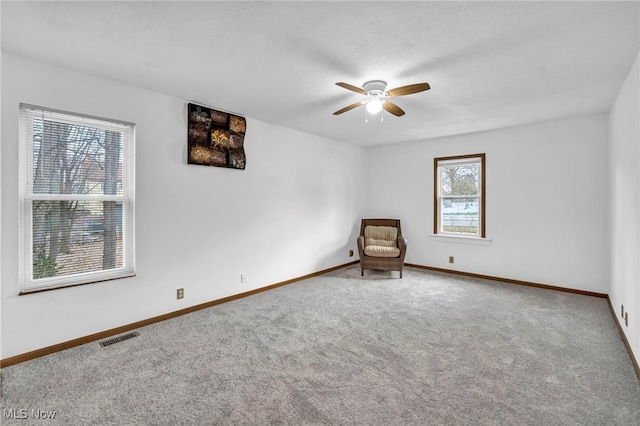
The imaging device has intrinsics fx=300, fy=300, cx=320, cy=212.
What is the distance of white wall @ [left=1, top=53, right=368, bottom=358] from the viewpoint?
2.40 meters

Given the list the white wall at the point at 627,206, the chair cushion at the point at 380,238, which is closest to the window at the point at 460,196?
the chair cushion at the point at 380,238

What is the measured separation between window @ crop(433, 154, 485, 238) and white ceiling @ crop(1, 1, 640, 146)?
1713 mm

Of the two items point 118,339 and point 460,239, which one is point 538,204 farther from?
point 118,339

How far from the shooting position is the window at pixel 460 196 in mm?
5023

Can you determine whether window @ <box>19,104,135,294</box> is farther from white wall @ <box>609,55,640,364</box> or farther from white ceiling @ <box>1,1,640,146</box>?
white wall @ <box>609,55,640,364</box>

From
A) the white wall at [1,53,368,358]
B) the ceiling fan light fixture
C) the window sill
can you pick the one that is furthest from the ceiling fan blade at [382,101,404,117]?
the window sill

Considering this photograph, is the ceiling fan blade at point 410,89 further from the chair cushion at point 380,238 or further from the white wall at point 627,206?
the chair cushion at point 380,238

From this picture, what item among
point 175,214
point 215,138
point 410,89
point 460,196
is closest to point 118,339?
point 175,214

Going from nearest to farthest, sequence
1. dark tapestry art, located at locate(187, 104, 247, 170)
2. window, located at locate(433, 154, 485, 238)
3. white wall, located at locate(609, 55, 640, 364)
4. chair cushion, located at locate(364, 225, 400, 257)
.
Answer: white wall, located at locate(609, 55, 640, 364), dark tapestry art, located at locate(187, 104, 247, 170), window, located at locate(433, 154, 485, 238), chair cushion, located at locate(364, 225, 400, 257)

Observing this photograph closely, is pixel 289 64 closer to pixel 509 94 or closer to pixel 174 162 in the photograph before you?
pixel 174 162

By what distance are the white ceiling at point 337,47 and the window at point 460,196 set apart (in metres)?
1.71

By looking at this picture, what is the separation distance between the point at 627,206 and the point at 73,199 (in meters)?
4.97

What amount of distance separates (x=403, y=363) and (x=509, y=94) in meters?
2.94

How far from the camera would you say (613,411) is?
6.03 feet
